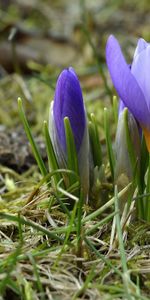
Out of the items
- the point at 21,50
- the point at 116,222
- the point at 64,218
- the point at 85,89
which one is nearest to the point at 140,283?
the point at 116,222

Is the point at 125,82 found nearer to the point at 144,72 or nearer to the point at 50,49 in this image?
the point at 144,72

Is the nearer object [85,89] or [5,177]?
[5,177]

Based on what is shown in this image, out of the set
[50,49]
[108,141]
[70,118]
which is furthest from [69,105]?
[50,49]

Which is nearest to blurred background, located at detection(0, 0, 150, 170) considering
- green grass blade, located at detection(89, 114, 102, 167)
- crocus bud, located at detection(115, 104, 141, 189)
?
green grass blade, located at detection(89, 114, 102, 167)

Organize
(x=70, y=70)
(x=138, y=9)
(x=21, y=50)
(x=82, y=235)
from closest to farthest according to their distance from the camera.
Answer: (x=82, y=235), (x=70, y=70), (x=21, y=50), (x=138, y=9)

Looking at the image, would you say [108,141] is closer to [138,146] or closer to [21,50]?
[138,146]
